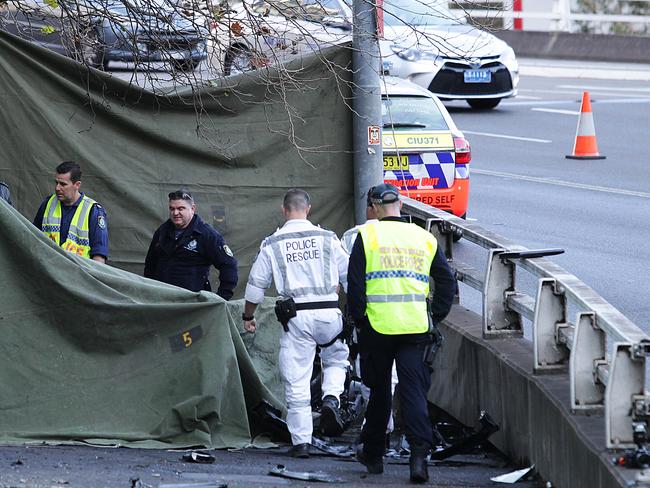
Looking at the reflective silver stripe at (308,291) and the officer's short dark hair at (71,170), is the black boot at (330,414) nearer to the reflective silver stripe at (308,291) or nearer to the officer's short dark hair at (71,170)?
the reflective silver stripe at (308,291)

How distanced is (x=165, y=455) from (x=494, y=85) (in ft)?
53.7

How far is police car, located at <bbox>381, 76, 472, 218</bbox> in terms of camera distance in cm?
1309

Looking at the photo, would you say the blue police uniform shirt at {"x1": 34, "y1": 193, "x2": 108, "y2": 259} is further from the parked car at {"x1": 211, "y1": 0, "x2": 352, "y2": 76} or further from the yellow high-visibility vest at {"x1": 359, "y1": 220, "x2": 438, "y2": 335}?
the yellow high-visibility vest at {"x1": 359, "y1": 220, "x2": 438, "y2": 335}

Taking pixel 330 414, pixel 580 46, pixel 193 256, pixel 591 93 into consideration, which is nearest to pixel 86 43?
pixel 193 256

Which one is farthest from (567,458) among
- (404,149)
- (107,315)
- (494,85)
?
(494,85)

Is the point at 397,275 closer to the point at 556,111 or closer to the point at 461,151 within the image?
the point at 461,151

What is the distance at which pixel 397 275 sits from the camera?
273 inches

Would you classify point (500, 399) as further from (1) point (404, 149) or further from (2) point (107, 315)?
(1) point (404, 149)

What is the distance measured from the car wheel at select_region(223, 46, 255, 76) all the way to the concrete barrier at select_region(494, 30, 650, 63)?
849 inches

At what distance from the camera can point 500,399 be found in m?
7.43

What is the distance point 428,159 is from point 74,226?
17.4 ft

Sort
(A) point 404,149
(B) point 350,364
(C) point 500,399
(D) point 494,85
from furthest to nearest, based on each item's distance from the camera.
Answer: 1. (D) point 494,85
2. (A) point 404,149
3. (B) point 350,364
4. (C) point 500,399

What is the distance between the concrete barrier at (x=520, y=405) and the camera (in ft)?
18.9

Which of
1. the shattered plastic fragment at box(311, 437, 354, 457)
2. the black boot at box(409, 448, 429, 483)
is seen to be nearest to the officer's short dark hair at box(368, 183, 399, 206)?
the black boot at box(409, 448, 429, 483)
